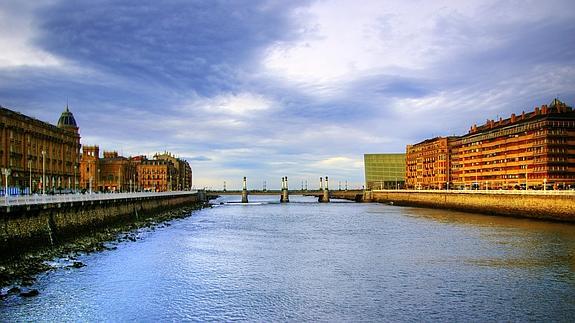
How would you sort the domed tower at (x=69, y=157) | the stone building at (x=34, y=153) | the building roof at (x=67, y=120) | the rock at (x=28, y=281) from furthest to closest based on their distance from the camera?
1. the building roof at (x=67, y=120)
2. the domed tower at (x=69, y=157)
3. the stone building at (x=34, y=153)
4. the rock at (x=28, y=281)

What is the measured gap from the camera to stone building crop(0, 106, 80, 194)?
322ft

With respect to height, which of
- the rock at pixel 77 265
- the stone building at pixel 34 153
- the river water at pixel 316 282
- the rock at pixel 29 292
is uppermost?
the stone building at pixel 34 153

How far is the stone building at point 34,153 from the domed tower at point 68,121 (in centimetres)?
3111

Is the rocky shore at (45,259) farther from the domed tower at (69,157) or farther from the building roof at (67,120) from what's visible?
the building roof at (67,120)

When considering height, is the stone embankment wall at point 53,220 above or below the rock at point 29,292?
above

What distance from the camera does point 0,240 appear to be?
38.4 m

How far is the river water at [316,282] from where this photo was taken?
2966cm

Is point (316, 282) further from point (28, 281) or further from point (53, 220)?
point (53, 220)

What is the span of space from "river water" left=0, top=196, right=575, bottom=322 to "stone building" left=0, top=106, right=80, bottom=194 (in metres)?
44.6

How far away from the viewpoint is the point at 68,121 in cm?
17775

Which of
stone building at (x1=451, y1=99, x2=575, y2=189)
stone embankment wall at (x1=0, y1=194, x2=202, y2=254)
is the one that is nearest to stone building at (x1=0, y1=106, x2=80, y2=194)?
stone embankment wall at (x1=0, y1=194, x2=202, y2=254)

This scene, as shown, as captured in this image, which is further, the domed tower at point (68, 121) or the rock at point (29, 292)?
the domed tower at point (68, 121)

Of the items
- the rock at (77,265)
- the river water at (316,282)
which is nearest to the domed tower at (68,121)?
the river water at (316,282)

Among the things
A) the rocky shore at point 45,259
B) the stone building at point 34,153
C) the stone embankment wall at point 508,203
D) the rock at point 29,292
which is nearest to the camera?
the rock at point 29,292
